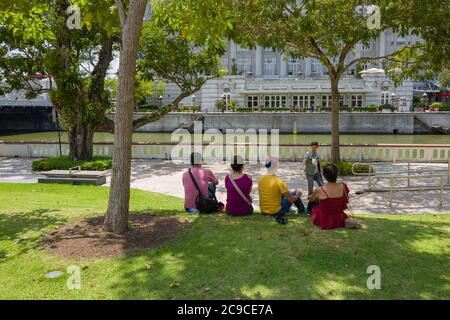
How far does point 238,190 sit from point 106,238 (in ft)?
8.00

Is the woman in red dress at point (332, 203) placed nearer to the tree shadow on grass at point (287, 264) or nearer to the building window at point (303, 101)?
the tree shadow on grass at point (287, 264)

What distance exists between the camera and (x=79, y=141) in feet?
60.6

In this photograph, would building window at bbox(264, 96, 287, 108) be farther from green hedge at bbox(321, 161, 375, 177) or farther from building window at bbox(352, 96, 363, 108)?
green hedge at bbox(321, 161, 375, 177)

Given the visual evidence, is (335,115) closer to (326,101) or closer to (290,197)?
(290,197)

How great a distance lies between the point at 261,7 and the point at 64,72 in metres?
8.29

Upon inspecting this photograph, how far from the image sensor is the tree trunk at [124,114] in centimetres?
662

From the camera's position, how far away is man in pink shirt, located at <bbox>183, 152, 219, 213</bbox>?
27.2ft

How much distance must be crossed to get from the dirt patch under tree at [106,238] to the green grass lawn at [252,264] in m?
0.22

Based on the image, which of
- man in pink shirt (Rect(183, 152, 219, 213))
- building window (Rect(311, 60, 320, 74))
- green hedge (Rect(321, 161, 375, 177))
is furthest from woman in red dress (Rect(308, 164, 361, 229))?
building window (Rect(311, 60, 320, 74))

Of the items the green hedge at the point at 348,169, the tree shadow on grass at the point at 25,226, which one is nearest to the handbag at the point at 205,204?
the tree shadow on grass at the point at 25,226

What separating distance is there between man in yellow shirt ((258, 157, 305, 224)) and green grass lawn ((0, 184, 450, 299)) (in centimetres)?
29

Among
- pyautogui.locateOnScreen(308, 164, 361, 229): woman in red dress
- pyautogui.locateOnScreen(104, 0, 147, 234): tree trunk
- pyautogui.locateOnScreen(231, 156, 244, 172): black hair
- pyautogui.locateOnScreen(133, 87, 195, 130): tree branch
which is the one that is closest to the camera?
pyautogui.locateOnScreen(104, 0, 147, 234): tree trunk
